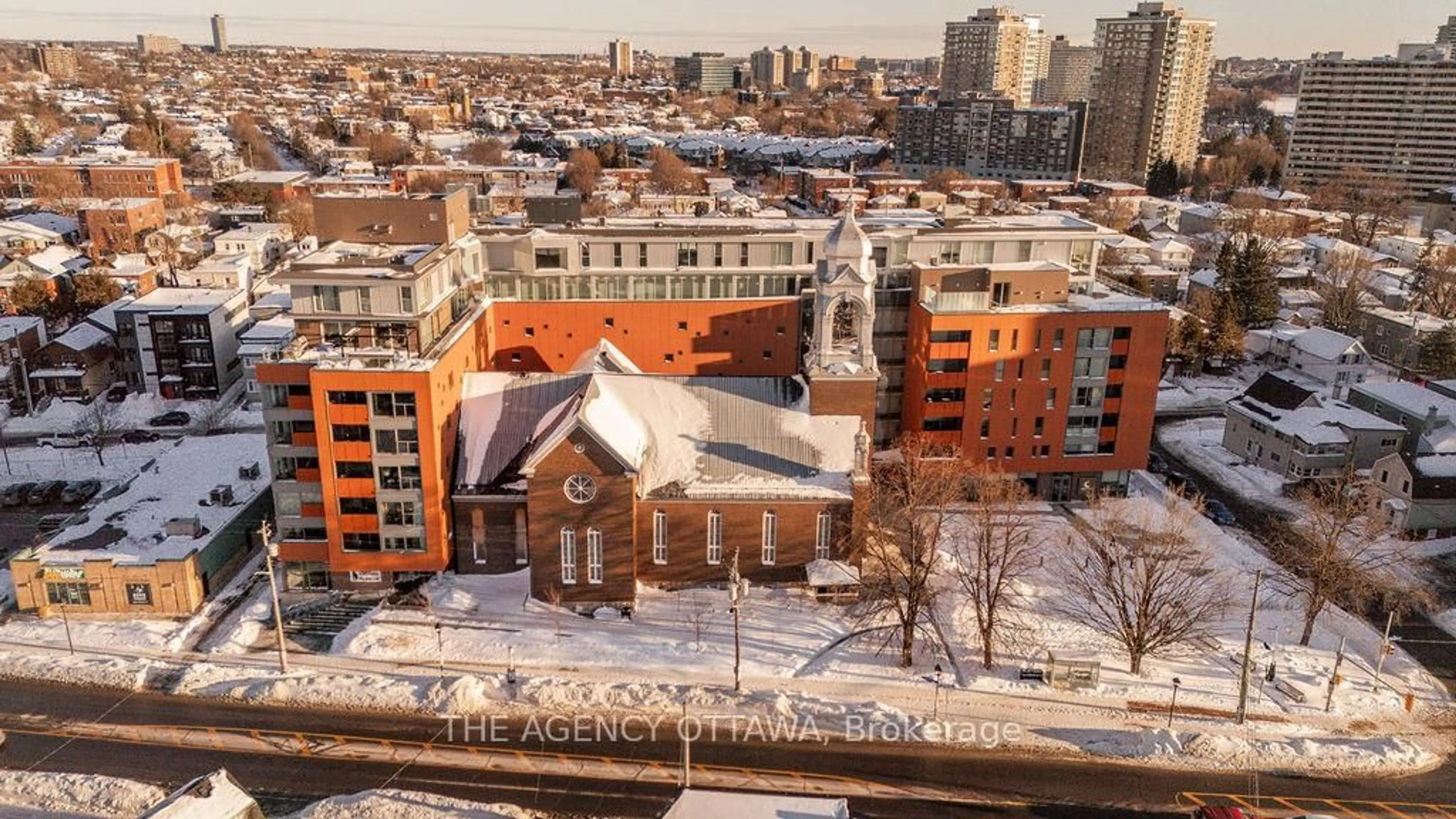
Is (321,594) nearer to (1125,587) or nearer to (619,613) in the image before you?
(619,613)

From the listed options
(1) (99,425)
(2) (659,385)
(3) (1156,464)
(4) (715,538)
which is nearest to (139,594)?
(2) (659,385)

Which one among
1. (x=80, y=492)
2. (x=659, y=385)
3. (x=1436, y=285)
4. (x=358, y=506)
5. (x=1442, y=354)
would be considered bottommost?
(x=80, y=492)

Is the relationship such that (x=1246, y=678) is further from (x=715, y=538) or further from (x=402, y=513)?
(x=402, y=513)

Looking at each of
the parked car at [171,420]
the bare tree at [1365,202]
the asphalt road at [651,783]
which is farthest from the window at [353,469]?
the bare tree at [1365,202]

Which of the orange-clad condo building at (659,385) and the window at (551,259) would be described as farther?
the window at (551,259)

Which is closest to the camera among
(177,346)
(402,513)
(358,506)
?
(358,506)

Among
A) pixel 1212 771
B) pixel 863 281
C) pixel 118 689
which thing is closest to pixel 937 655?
pixel 1212 771

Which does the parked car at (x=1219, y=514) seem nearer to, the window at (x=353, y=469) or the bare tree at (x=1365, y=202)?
the window at (x=353, y=469)
